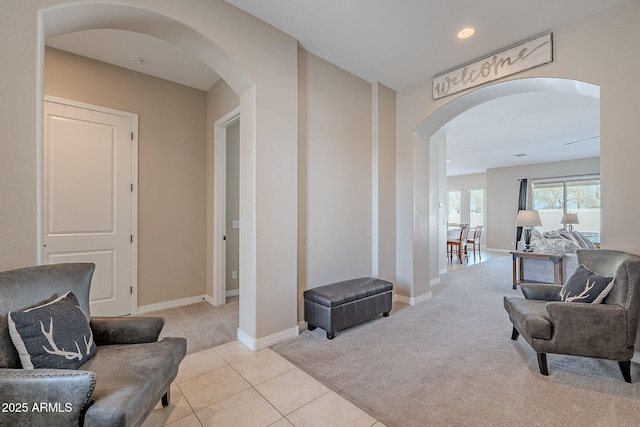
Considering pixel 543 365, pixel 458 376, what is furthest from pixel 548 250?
pixel 458 376

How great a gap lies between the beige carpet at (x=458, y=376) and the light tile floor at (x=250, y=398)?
0.12 metres

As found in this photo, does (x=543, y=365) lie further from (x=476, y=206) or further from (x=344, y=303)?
(x=476, y=206)

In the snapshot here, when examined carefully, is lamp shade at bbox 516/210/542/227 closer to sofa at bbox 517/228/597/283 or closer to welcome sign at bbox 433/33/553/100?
sofa at bbox 517/228/597/283

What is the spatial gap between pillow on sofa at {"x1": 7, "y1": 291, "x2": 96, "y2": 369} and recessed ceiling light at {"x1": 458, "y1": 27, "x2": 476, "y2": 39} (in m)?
3.78

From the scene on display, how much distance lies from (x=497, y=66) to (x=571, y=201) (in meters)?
7.46

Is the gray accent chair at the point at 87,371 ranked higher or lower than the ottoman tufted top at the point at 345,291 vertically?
higher

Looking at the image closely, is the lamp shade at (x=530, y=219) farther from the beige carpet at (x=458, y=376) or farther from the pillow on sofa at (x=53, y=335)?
the pillow on sofa at (x=53, y=335)

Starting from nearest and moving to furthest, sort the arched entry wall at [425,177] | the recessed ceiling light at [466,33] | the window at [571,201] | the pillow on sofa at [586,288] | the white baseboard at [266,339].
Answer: the pillow on sofa at [586,288] → the white baseboard at [266,339] → the recessed ceiling light at [466,33] → the arched entry wall at [425,177] → the window at [571,201]

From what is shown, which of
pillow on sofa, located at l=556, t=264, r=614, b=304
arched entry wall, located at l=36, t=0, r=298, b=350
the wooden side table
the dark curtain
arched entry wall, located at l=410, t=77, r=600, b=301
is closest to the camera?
pillow on sofa, located at l=556, t=264, r=614, b=304

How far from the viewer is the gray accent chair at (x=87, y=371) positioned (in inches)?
41.1

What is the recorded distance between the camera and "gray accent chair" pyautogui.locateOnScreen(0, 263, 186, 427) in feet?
3.43

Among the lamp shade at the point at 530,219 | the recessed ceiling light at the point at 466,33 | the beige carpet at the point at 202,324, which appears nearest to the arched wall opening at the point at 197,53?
the beige carpet at the point at 202,324

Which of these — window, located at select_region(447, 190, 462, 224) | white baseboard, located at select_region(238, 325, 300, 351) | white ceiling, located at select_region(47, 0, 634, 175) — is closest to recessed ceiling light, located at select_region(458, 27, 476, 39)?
white ceiling, located at select_region(47, 0, 634, 175)

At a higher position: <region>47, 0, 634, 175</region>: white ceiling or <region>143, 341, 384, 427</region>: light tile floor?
<region>47, 0, 634, 175</region>: white ceiling
